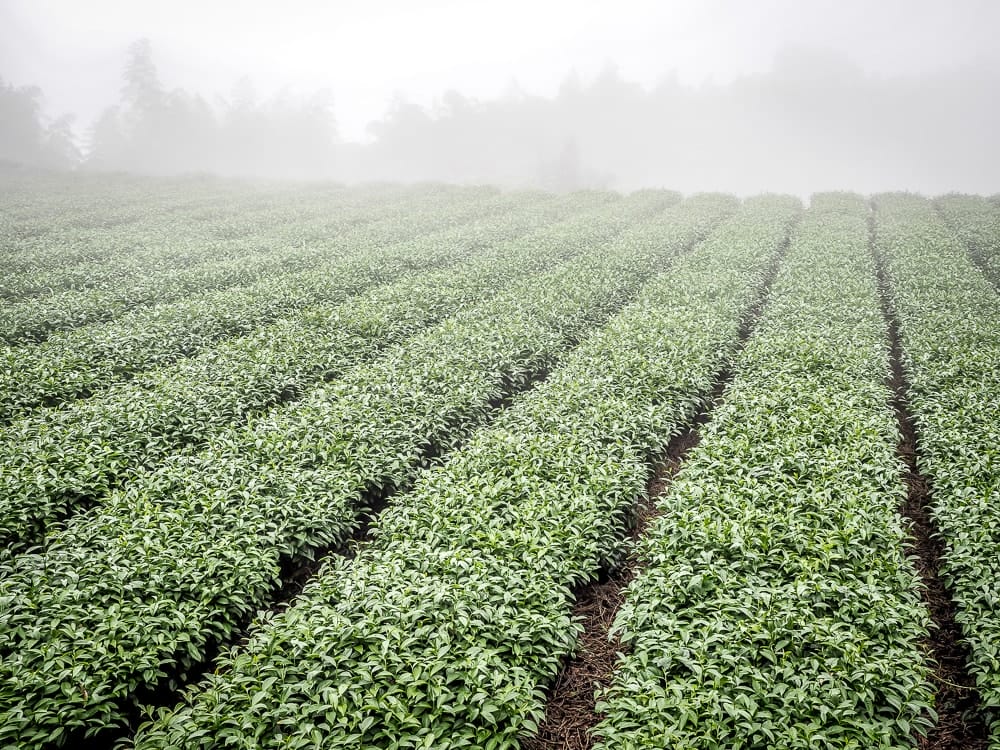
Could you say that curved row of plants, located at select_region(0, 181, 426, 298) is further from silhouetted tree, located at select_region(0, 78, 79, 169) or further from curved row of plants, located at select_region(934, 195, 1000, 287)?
silhouetted tree, located at select_region(0, 78, 79, 169)

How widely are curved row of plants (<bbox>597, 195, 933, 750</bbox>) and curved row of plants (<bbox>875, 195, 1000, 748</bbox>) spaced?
520 millimetres

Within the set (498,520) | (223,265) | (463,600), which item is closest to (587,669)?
(463,600)

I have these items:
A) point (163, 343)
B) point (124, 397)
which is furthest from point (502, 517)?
point (163, 343)

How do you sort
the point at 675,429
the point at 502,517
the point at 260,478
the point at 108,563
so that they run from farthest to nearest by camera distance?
the point at 675,429, the point at 260,478, the point at 502,517, the point at 108,563

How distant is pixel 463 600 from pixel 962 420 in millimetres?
9731

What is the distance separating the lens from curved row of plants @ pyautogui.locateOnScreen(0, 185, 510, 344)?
1584 cm

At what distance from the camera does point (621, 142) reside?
122 m

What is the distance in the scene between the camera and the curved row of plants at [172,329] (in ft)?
38.1

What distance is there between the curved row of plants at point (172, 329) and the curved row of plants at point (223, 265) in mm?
1209

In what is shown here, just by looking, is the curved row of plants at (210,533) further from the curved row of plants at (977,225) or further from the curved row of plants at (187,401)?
the curved row of plants at (977,225)

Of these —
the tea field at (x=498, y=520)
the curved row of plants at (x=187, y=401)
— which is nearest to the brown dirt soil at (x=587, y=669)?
the tea field at (x=498, y=520)

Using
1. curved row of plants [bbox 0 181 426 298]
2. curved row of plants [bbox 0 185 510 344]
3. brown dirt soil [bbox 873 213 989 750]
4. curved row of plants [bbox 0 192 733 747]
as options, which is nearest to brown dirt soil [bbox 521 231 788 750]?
brown dirt soil [bbox 873 213 989 750]

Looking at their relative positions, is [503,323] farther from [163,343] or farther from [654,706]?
[654,706]

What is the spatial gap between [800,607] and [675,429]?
501 centimetres
